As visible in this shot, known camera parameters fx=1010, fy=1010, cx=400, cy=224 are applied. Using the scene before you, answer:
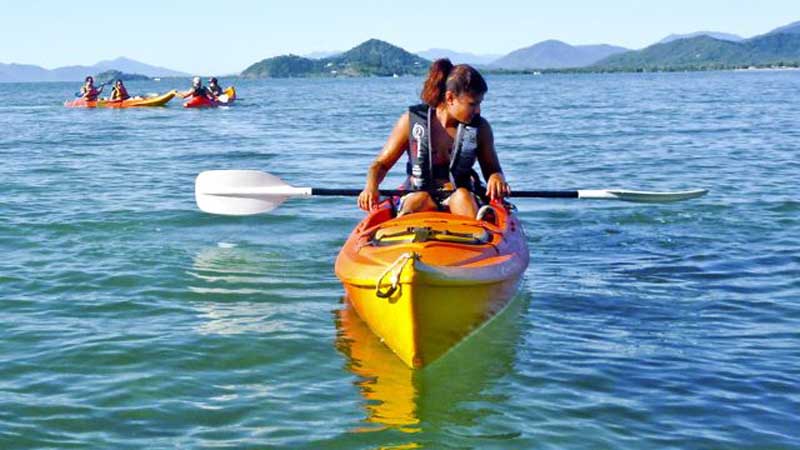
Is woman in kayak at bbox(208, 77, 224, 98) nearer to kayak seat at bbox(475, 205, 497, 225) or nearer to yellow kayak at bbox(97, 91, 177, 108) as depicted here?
yellow kayak at bbox(97, 91, 177, 108)

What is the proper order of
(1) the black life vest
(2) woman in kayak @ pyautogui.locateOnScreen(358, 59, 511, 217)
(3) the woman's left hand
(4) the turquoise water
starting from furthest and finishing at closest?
(3) the woman's left hand < (1) the black life vest < (2) woman in kayak @ pyautogui.locateOnScreen(358, 59, 511, 217) < (4) the turquoise water

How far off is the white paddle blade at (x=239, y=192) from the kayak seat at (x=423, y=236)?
9.08 ft

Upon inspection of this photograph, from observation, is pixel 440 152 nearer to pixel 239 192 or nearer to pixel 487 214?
pixel 487 214

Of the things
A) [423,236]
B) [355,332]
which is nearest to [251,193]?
[355,332]

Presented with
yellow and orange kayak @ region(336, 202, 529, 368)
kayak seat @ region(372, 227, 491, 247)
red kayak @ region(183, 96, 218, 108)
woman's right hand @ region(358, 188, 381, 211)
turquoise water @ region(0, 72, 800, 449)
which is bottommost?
turquoise water @ region(0, 72, 800, 449)

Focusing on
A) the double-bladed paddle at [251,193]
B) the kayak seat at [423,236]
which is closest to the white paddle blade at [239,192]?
the double-bladed paddle at [251,193]

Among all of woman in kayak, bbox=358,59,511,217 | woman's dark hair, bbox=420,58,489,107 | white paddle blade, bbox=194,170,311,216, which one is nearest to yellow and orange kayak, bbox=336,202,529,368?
woman in kayak, bbox=358,59,511,217

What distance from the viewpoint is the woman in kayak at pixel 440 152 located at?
23.6 feet

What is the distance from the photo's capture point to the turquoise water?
5438mm

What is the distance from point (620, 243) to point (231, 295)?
4.28 metres

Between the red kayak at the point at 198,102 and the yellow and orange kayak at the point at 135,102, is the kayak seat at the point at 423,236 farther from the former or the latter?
the red kayak at the point at 198,102

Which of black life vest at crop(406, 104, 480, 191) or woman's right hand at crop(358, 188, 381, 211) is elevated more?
black life vest at crop(406, 104, 480, 191)

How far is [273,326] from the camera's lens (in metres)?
7.39

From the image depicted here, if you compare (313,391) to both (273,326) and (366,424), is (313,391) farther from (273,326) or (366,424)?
(273,326)
